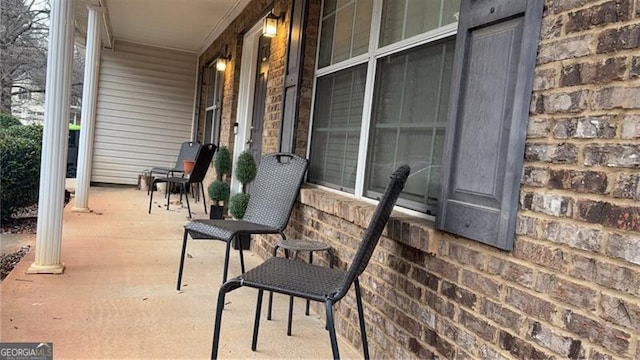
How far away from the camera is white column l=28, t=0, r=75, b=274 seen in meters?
2.92

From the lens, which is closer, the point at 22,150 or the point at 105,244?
the point at 105,244

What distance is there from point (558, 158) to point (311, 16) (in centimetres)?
248

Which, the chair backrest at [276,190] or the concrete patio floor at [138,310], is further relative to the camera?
the chair backrest at [276,190]

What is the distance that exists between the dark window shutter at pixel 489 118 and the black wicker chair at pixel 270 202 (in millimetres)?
1374

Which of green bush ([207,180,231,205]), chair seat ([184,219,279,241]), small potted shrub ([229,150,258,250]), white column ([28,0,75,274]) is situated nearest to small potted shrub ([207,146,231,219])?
green bush ([207,180,231,205])

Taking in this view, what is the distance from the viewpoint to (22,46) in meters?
10.9

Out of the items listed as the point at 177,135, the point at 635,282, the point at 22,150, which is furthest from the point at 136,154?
the point at 635,282

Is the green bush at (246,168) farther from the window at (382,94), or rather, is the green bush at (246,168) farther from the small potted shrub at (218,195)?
the small potted shrub at (218,195)

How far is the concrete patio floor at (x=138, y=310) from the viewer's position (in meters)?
2.12

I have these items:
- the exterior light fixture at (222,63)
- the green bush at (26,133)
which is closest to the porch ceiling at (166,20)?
the exterior light fixture at (222,63)

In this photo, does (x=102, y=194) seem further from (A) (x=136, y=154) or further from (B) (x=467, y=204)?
(B) (x=467, y=204)

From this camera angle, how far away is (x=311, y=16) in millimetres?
3355

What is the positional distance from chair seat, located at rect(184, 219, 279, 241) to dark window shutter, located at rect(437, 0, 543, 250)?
1.30 metres

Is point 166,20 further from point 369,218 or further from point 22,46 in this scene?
point 22,46
